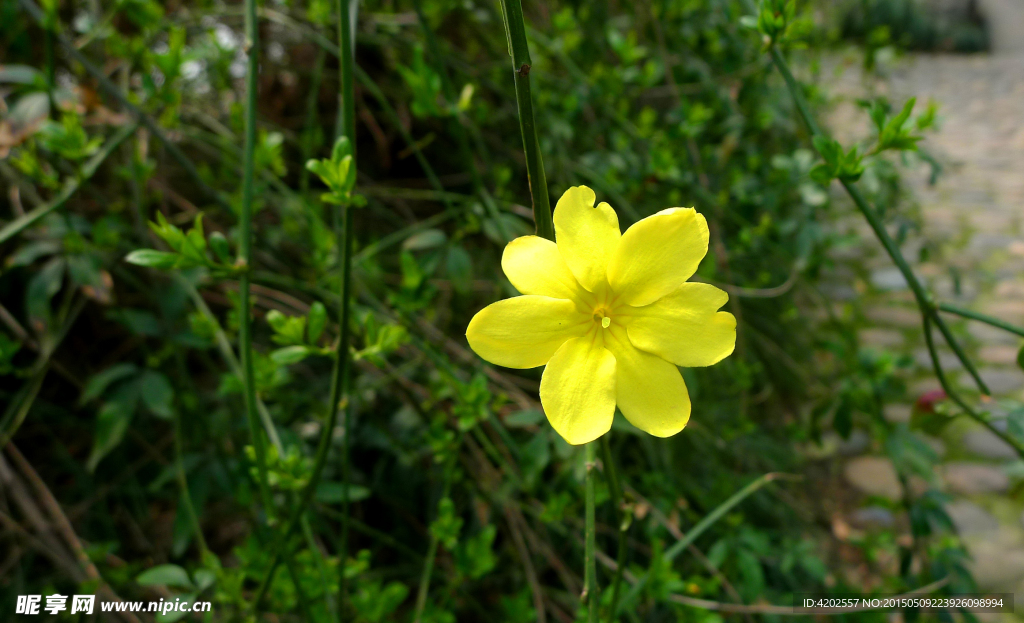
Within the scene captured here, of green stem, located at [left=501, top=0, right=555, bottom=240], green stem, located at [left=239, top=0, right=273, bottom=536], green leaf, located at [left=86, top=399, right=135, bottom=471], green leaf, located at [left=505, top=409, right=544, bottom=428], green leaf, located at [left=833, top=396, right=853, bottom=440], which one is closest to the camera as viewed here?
green stem, located at [left=501, top=0, right=555, bottom=240]

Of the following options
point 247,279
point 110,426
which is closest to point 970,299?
point 247,279

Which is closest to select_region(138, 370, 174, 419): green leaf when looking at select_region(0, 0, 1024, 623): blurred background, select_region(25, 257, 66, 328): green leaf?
select_region(0, 0, 1024, 623): blurred background

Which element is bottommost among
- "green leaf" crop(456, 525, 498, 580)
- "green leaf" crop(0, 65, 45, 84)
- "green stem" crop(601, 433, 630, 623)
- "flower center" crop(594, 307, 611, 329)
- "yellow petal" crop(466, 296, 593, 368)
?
"green leaf" crop(456, 525, 498, 580)

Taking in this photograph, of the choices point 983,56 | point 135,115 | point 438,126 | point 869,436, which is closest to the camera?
point 135,115

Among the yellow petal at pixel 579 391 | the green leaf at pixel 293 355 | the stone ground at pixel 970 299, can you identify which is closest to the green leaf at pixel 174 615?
the green leaf at pixel 293 355

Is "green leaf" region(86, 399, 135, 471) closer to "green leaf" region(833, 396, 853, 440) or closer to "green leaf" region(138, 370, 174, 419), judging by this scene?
"green leaf" region(138, 370, 174, 419)

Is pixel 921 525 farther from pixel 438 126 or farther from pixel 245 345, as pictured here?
pixel 438 126

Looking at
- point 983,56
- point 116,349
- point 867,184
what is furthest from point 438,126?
point 983,56
